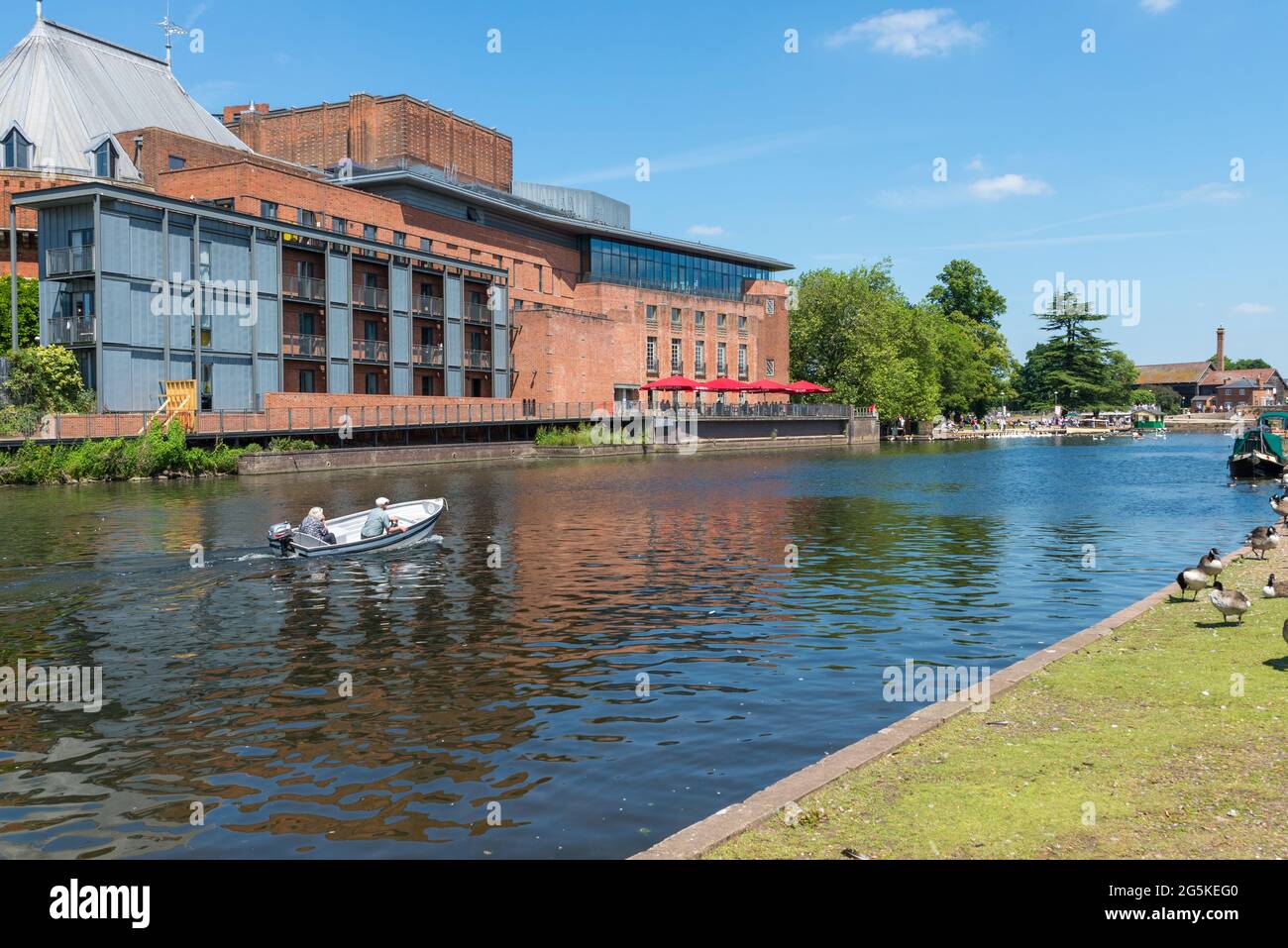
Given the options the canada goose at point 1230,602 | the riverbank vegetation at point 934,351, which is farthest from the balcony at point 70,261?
the riverbank vegetation at point 934,351

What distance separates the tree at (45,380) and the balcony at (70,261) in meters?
3.79

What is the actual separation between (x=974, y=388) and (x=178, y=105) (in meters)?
97.9

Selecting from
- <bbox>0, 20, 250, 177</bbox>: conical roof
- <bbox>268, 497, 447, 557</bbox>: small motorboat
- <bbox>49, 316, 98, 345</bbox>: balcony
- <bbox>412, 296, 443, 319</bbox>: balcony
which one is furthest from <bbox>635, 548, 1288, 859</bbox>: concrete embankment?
Answer: <bbox>0, 20, 250, 177</bbox>: conical roof

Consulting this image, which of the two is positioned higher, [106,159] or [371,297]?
[106,159]

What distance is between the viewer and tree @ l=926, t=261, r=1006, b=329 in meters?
148

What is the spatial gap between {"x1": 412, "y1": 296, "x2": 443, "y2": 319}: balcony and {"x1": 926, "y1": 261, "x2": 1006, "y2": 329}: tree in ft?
313

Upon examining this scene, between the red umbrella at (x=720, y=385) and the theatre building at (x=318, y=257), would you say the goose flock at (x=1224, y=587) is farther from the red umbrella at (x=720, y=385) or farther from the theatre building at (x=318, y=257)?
the red umbrella at (x=720, y=385)

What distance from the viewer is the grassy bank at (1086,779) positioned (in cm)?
704

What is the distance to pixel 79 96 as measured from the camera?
229ft

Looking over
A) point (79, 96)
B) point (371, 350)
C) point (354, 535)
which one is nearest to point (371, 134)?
point (79, 96)

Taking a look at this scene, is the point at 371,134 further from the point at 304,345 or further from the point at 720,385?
the point at 720,385

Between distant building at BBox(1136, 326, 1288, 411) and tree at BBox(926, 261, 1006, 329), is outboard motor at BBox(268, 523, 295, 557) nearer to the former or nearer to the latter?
tree at BBox(926, 261, 1006, 329)

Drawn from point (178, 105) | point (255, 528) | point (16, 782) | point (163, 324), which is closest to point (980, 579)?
point (16, 782)

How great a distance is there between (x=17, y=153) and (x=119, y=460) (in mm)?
32086
